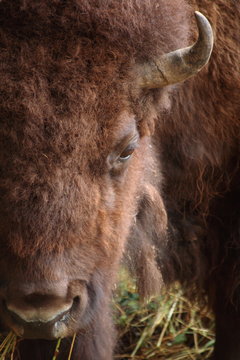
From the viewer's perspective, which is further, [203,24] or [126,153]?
[126,153]

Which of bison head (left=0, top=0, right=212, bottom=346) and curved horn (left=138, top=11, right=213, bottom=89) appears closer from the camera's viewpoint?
bison head (left=0, top=0, right=212, bottom=346)

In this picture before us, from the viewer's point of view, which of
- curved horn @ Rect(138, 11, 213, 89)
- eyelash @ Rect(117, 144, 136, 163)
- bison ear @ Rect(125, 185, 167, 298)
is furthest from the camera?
bison ear @ Rect(125, 185, 167, 298)

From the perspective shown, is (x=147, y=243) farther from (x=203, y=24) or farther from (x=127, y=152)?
(x=203, y=24)

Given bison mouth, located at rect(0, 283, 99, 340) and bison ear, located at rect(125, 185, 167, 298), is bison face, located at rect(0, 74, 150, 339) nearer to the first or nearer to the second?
bison mouth, located at rect(0, 283, 99, 340)

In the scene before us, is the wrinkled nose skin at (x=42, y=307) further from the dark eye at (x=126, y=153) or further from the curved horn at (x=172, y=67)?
the curved horn at (x=172, y=67)

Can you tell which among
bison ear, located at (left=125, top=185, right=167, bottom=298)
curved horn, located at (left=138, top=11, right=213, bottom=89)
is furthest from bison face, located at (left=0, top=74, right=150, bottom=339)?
bison ear, located at (left=125, top=185, right=167, bottom=298)

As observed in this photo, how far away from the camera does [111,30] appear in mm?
3771

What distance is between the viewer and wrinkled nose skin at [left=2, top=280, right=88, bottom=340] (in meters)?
3.59

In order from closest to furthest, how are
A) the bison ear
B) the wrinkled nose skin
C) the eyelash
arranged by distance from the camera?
the wrinkled nose skin
the eyelash
the bison ear

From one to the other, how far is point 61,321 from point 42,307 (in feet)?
0.58

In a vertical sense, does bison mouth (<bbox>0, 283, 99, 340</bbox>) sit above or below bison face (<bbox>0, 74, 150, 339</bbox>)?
below

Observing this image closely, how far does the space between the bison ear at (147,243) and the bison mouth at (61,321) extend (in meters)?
0.91

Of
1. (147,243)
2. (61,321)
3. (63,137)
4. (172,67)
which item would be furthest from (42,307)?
(147,243)

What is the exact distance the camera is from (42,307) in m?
3.60
